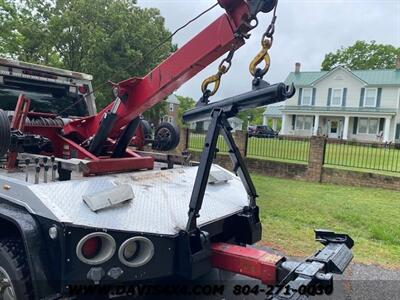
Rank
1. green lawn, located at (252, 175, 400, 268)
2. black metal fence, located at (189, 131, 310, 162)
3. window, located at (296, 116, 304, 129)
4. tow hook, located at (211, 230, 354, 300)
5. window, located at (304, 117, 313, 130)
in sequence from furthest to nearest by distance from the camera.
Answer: window, located at (296, 116, 304, 129)
window, located at (304, 117, 313, 130)
black metal fence, located at (189, 131, 310, 162)
green lawn, located at (252, 175, 400, 268)
tow hook, located at (211, 230, 354, 300)

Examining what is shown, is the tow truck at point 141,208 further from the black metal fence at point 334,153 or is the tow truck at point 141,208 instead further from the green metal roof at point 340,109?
the green metal roof at point 340,109

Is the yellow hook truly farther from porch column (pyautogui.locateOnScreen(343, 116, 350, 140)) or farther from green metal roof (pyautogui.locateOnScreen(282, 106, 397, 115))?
porch column (pyautogui.locateOnScreen(343, 116, 350, 140))

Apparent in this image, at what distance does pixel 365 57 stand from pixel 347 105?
77.1 feet

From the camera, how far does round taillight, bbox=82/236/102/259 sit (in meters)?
2.49

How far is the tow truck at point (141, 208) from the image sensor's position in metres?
2.50

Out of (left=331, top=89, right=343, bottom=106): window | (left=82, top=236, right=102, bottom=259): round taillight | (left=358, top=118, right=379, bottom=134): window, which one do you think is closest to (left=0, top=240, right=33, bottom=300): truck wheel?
(left=82, top=236, right=102, bottom=259): round taillight

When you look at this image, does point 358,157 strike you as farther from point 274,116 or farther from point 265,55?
point 274,116

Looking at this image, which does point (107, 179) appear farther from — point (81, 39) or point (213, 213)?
point (81, 39)

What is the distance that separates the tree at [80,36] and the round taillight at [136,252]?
15.1 metres

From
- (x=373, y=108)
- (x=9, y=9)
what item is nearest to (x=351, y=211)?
(x=9, y=9)

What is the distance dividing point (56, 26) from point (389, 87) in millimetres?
26583

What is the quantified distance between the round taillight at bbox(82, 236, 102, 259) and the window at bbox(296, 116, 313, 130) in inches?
1404

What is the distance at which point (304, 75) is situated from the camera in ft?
123

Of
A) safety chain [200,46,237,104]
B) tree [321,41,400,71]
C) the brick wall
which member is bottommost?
the brick wall
